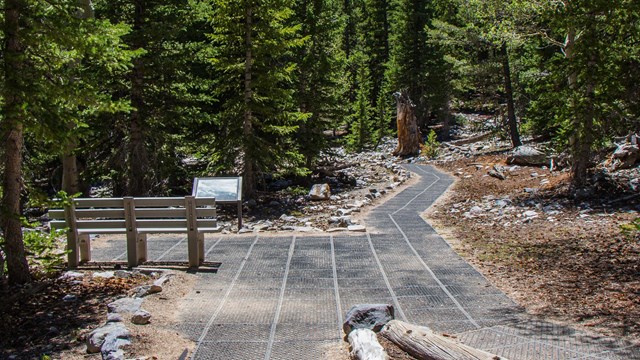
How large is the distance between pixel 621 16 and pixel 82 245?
951cm

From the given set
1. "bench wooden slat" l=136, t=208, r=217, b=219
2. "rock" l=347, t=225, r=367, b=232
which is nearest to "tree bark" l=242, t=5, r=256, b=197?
"rock" l=347, t=225, r=367, b=232

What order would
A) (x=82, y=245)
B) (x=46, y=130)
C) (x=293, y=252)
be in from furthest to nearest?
(x=293, y=252), (x=82, y=245), (x=46, y=130)

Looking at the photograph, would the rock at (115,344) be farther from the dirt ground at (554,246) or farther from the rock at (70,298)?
the dirt ground at (554,246)

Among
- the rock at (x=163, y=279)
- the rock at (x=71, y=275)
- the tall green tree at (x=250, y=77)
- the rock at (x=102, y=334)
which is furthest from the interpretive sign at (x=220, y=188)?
the rock at (x=102, y=334)

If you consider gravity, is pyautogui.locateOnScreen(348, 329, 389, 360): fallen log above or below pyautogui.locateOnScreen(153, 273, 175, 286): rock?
above

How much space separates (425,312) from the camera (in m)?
6.36

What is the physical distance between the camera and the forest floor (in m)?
5.67

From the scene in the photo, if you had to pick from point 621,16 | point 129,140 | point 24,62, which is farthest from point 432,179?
Answer: point 24,62

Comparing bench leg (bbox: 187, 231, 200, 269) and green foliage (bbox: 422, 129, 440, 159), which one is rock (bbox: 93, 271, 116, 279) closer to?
bench leg (bbox: 187, 231, 200, 269)

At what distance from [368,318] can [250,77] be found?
1188 centimetres

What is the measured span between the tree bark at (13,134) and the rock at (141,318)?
6.73 feet

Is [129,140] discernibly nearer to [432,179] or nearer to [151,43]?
[151,43]

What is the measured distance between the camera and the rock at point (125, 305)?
614 cm

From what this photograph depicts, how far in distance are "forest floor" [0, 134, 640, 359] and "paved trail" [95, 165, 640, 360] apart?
37 cm
